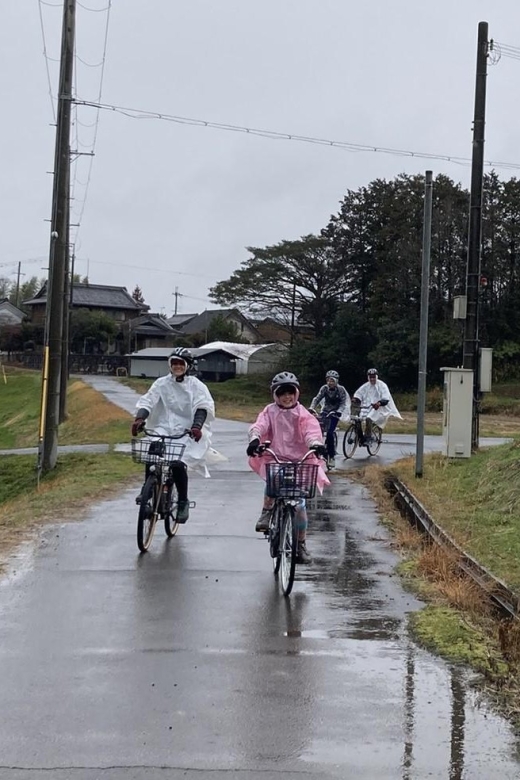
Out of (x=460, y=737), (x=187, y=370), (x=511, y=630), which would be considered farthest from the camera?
(x=187, y=370)

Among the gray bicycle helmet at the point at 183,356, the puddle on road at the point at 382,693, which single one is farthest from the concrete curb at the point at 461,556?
the gray bicycle helmet at the point at 183,356

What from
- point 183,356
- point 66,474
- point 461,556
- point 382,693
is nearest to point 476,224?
point 66,474

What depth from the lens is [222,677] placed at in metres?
5.07

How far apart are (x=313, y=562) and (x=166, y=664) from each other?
10.6 ft

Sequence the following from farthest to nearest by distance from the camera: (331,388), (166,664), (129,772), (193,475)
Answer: (331,388) < (193,475) < (166,664) < (129,772)

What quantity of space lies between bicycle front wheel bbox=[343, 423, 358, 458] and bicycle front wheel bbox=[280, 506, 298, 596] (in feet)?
34.6

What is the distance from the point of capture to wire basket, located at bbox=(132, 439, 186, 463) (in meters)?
8.66

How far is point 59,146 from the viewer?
16.4 meters

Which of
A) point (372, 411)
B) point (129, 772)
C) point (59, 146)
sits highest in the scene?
point (59, 146)

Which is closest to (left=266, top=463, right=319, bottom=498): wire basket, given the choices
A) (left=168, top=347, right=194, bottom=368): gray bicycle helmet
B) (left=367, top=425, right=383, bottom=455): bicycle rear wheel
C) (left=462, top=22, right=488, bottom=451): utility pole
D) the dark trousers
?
the dark trousers

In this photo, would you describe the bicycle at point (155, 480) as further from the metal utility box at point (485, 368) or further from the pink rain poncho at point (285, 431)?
the metal utility box at point (485, 368)

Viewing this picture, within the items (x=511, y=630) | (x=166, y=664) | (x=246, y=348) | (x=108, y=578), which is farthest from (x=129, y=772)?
(x=246, y=348)

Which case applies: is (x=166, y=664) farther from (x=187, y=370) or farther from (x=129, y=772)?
(x=187, y=370)

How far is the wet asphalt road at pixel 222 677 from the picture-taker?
402 cm
